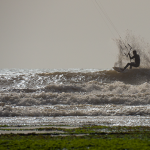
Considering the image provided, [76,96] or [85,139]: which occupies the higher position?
[85,139]

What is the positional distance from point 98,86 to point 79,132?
13.9 meters

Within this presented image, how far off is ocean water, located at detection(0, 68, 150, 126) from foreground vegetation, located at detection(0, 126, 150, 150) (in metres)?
1.75

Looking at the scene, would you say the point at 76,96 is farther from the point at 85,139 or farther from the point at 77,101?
the point at 85,139

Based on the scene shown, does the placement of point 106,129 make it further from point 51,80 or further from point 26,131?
point 51,80

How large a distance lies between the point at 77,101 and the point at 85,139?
9.81 meters

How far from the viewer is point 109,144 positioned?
21.4 feet

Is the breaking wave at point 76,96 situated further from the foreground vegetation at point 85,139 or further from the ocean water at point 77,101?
the foreground vegetation at point 85,139

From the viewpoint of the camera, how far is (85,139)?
281 inches

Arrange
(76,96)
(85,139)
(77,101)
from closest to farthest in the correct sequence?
(85,139), (77,101), (76,96)

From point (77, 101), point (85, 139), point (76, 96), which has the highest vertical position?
point (85, 139)

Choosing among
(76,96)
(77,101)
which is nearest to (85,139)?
(77,101)

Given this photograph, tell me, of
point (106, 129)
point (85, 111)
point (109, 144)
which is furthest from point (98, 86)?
point (109, 144)

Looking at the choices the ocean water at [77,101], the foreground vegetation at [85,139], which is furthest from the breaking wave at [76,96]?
the foreground vegetation at [85,139]

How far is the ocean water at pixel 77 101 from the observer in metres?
11.4
